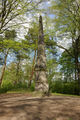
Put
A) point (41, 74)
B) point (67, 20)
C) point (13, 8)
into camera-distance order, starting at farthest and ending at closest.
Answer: point (67, 20), point (13, 8), point (41, 74)

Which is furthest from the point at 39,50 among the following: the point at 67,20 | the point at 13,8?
the point at 67,20

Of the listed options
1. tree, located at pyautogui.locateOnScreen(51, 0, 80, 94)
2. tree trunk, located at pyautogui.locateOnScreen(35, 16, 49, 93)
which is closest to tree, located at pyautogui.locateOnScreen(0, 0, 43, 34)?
tree trunk, located at pyautogui.locateOnScreen(35, 16, 49, 93)

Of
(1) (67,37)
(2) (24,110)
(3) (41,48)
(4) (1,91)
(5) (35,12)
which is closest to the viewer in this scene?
(2) (24,110)

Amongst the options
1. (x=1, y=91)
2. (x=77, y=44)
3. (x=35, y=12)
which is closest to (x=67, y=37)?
(x=77, y=44)

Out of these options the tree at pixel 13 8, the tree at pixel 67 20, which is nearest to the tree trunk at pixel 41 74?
the tree at pixel 13 8

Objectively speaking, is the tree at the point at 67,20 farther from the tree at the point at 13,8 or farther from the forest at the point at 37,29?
the tree at the point at 13,8

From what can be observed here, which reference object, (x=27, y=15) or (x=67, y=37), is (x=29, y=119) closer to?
(x=27, y=15)

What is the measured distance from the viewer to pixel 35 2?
30.3 ft

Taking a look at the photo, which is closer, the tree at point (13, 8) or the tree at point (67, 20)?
the tree at point (13, 8)

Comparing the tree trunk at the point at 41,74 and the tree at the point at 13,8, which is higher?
the tree at the point at 13,8

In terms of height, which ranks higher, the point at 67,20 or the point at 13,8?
the point at 67,20

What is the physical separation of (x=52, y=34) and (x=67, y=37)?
106 inches

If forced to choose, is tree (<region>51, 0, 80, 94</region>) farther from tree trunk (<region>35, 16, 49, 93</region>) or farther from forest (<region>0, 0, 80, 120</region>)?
tree trunk (<region>35, 16, 49, 93</region>)

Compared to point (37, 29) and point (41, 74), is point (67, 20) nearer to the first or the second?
point (37, 29)
